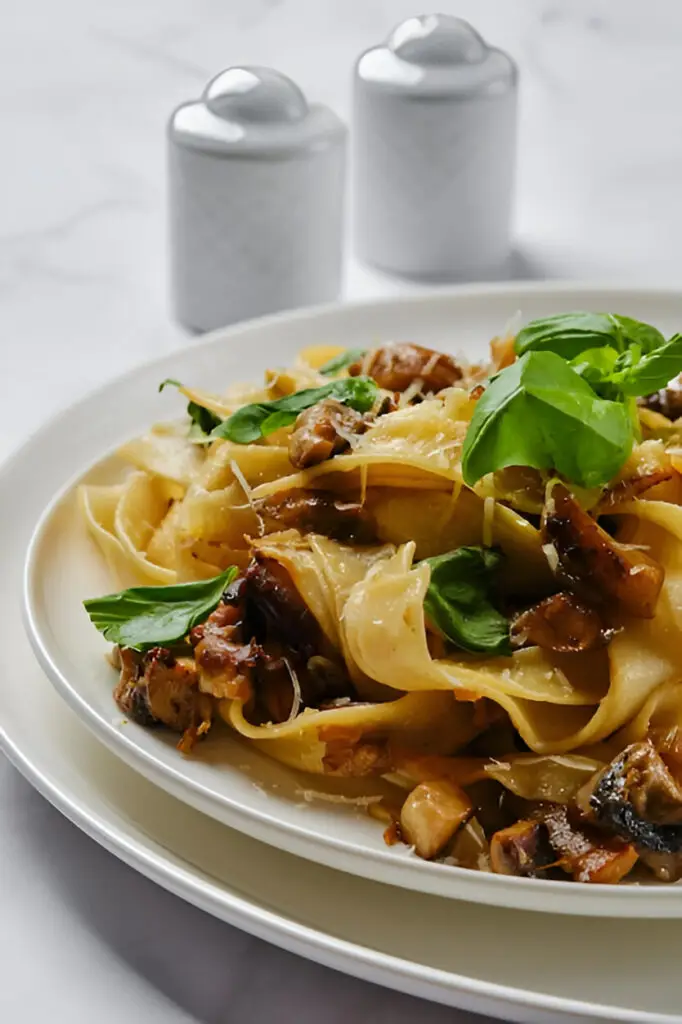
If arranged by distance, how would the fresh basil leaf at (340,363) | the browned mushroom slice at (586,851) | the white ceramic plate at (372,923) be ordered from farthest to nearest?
the fresh basil leaf at (340,363), the browned mushroom slice at (586,851), the white ceramic plate at (372,923)

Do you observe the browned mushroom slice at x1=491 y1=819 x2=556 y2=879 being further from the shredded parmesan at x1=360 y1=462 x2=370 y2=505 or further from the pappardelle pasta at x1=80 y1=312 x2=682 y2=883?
the shredded parmesan at x1=360 y1=462 x2=370 y2=505

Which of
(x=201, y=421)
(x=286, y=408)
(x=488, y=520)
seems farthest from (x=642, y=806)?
(x=201, y=421)

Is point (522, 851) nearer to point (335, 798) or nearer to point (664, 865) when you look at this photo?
point (664, 865)

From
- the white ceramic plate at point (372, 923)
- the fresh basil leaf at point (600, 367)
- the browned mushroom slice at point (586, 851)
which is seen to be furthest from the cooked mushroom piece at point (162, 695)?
the fresh basil leaf at point (600, 367)

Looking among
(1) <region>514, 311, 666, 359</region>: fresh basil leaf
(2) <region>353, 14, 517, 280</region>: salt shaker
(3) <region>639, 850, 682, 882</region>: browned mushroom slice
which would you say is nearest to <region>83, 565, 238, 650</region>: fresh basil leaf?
(1) <region>514, 311, 666, 359</region>: fresh basil leaf

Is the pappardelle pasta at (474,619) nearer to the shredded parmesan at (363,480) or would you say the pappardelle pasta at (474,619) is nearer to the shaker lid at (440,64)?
the shredded parmesan at (363,480)

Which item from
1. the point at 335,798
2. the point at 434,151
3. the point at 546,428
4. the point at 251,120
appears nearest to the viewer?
the point at 335,798

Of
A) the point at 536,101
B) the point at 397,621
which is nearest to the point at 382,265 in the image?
the point at 536,101

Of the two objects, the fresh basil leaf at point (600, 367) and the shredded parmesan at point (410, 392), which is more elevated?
the fresh basil leaf at point (600, 367)
